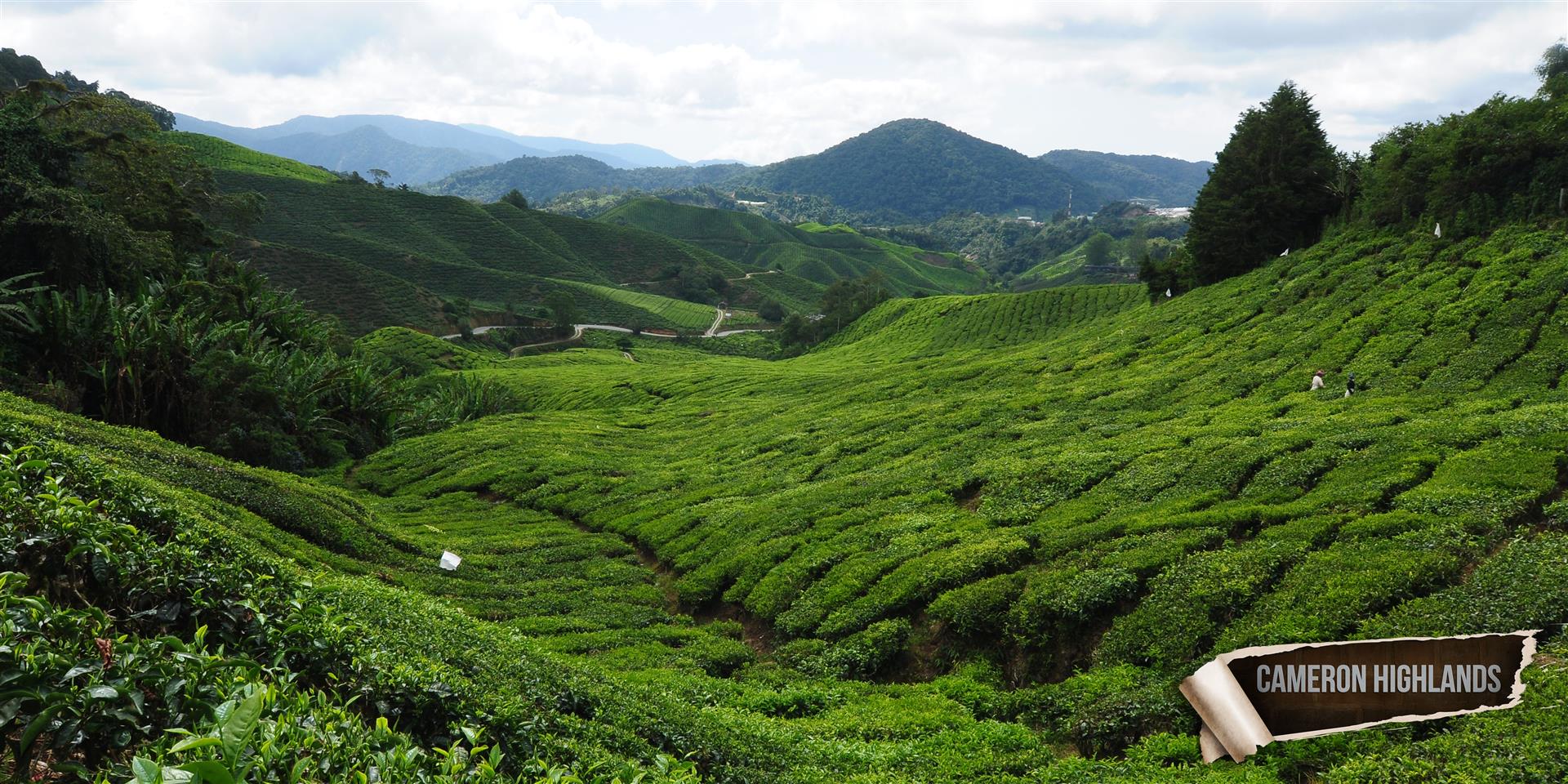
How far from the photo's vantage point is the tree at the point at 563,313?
403ft

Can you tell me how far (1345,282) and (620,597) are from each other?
33329 mm

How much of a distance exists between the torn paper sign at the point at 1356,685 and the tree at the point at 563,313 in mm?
120104

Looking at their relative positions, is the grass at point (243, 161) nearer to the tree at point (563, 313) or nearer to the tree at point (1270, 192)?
the tree at point (563, 313)

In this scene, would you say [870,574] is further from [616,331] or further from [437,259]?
[437,259]

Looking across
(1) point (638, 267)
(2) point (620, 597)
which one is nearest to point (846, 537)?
(2) point (620, 597)

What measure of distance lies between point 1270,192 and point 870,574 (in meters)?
42.1

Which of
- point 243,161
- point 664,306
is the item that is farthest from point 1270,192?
point 243,161

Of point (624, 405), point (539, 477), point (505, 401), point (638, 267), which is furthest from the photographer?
point (638, 267)

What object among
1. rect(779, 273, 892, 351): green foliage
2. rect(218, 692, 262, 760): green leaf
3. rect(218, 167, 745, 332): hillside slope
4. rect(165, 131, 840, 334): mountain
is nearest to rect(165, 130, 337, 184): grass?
rect(165, 131, 840, 334): mountain

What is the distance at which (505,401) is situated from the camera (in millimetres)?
58531

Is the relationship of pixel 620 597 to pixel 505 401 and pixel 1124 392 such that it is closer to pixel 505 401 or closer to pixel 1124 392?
pixel 1124 392

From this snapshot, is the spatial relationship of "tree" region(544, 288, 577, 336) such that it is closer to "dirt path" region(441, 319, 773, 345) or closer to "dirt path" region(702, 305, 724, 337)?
"dirt path" region(441, 319, 773, 345)

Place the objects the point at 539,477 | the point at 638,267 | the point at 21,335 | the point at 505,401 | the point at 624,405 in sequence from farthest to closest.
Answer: the point at 638,267 < the point at 505,401 < the point at 624,405 < the point at 539,477 < the point at 21,335

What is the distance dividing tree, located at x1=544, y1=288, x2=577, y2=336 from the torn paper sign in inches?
4729
